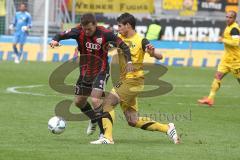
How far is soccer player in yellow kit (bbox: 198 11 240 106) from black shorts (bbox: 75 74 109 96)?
23.2 feet

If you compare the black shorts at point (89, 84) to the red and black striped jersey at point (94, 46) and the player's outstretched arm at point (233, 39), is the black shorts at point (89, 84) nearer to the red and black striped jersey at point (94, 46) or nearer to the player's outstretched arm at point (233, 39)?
the red and black striped jersey at point (94, 46)

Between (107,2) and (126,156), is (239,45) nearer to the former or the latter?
(126,156)

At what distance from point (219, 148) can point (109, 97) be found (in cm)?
192

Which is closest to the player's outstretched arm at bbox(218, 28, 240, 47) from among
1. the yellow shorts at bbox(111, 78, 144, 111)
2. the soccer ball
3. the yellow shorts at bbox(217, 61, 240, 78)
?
the yellow shorts at bbox(217, 61, 240, 78)

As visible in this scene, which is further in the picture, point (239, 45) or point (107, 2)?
point (107, 2)

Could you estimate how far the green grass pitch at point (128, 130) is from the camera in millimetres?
10820

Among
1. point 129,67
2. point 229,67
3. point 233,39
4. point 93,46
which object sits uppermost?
point 93,46

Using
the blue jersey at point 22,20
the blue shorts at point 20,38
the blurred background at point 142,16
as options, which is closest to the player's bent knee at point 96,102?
the blue shorts at point 20,38

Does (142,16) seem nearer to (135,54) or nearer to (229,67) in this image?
(229,67)

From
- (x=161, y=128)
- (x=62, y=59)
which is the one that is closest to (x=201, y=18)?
(x=62, y=59)

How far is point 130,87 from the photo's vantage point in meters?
12.4

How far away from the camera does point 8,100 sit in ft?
61.2

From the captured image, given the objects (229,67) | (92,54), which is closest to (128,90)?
(92,54)

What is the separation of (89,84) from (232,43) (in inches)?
291
